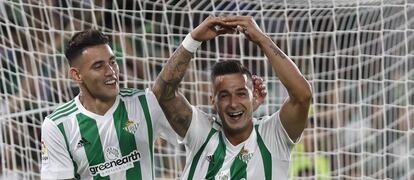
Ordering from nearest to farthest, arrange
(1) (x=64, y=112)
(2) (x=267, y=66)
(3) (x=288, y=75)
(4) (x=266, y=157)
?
(3) (x=288, y=75), (4) (x=266, y=157), (1) (x=64, y=112), (2) (x=267, y=66)

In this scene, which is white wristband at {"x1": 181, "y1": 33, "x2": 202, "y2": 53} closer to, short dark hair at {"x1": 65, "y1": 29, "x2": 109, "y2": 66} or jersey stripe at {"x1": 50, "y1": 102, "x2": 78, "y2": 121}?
short dark hair at {"x1": 65, "y1": 29, "x2": 109, "y2": 66}

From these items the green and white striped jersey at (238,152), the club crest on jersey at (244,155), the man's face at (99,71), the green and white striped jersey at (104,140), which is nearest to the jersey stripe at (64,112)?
the green and white striped jersey at (104,140)

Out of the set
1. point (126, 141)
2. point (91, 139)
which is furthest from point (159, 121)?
point (91, 139)

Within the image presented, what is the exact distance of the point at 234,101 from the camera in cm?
297

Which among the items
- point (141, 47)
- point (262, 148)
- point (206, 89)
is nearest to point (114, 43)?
point (141, 47)

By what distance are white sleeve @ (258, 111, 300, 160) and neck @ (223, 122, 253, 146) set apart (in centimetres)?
5

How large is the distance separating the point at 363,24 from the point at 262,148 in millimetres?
1869

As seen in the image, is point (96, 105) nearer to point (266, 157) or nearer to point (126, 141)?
point (126, 141)

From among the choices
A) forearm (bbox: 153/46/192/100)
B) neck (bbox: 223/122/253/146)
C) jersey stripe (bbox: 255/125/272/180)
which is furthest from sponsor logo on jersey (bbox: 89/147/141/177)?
jersey stripe (bbox: 255/125/272/180)

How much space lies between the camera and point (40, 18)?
4414mm

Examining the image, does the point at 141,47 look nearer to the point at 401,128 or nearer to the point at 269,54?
the point at 401,128

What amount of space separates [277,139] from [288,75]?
0.27 m

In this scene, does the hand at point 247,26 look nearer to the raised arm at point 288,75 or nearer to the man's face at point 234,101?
the raised arm at point 288,75

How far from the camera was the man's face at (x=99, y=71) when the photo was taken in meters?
3.02
